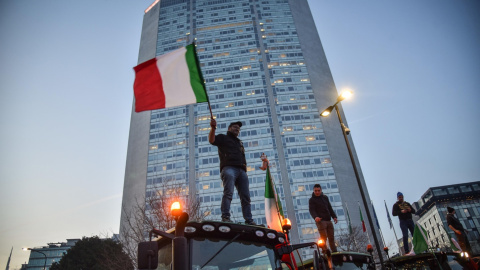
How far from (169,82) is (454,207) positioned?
9931cm

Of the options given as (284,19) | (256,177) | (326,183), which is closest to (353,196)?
(326,183)

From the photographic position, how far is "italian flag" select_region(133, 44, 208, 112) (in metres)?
6.42

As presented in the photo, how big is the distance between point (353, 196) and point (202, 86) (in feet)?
214

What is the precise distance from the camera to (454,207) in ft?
264

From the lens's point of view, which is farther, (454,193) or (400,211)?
(454,193)

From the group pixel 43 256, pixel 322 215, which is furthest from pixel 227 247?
pixel 43 256

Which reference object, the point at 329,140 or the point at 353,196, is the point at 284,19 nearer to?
the point at 329,140

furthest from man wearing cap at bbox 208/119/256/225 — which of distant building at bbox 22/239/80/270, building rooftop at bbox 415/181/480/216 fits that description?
distant building at bbox 22/239/80/270

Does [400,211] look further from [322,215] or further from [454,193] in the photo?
[454,193]

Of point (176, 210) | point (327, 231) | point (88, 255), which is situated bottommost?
point (176, 210)

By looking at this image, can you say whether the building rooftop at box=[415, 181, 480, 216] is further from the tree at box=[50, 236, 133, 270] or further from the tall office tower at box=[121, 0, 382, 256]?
the tree at box=[50, 236, 133, 270]

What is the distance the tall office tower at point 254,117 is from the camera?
209 ft

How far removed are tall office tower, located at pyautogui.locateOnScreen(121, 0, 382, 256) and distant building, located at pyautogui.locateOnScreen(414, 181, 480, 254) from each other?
3513 cm

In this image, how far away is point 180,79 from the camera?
21.4 feet
